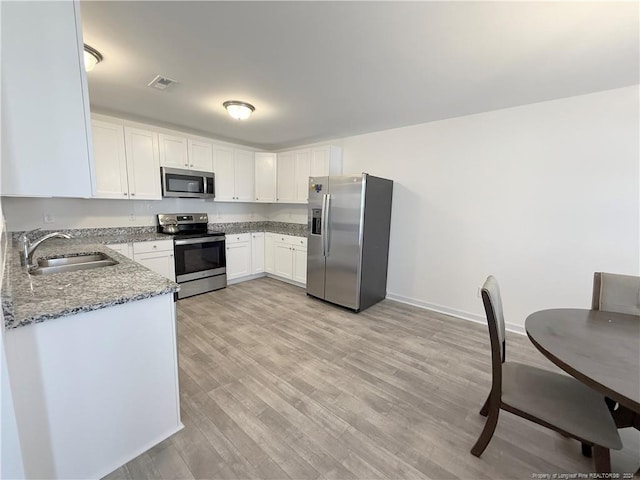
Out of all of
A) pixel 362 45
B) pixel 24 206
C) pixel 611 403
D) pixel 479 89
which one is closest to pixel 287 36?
pixel 362 45

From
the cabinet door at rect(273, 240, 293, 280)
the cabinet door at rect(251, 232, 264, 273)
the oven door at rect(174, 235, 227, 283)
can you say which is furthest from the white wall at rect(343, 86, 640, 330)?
the oven door at rect(174, 235, 227, 283)

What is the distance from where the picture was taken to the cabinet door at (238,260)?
4.30 metres

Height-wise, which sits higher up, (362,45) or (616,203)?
(362,45)

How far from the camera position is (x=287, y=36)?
1.67 meters

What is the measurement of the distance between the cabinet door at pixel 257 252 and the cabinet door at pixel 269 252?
0.07 meters

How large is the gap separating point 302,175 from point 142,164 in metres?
2.26

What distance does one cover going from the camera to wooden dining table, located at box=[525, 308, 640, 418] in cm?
100

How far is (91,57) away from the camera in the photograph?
6.24 ft

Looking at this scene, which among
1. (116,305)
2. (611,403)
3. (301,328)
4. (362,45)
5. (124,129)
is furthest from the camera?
(124,129)

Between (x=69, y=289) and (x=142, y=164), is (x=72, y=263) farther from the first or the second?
(x=142, y=164)

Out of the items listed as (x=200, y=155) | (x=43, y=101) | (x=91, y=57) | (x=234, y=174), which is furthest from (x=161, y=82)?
(x=234, y=174)

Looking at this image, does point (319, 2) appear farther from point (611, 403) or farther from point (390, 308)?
point (390, 308)

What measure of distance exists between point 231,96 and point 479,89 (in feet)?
7.79

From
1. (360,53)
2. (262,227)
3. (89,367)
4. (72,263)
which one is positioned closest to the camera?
(89,367)
